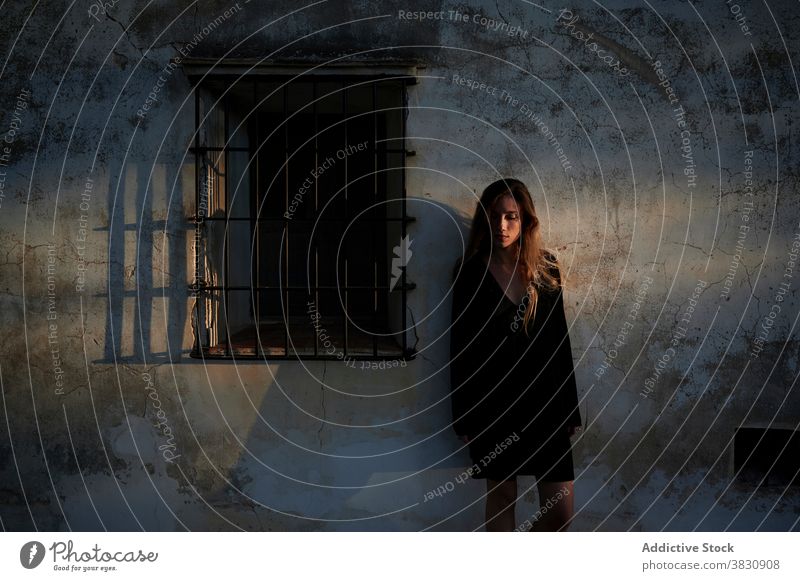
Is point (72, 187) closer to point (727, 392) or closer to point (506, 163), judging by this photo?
point (506, 163)

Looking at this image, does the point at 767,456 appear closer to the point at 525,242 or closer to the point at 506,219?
the point at 525,242

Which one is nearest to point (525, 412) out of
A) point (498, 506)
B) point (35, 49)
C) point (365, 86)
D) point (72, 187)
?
point (498, 506)

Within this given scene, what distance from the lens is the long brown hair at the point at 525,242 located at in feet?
11.8

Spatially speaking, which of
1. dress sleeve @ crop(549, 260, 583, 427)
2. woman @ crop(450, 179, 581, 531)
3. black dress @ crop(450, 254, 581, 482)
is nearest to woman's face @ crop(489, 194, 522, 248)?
woman @ crop(450, 179, 581, 531)

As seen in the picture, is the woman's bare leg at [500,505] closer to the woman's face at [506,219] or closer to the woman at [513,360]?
the woman at [513,360]

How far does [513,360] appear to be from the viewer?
359 centimetres

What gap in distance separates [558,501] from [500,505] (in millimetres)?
281

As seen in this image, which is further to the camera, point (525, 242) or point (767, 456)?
point (767, 456)

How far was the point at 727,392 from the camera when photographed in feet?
12.7

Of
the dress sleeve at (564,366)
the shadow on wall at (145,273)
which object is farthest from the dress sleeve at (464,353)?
the shadow on wall at (145,273)

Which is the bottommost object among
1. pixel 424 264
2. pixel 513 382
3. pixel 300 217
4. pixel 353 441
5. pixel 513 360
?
pixel 353 441

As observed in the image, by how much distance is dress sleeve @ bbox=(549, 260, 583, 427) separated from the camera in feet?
11.8
